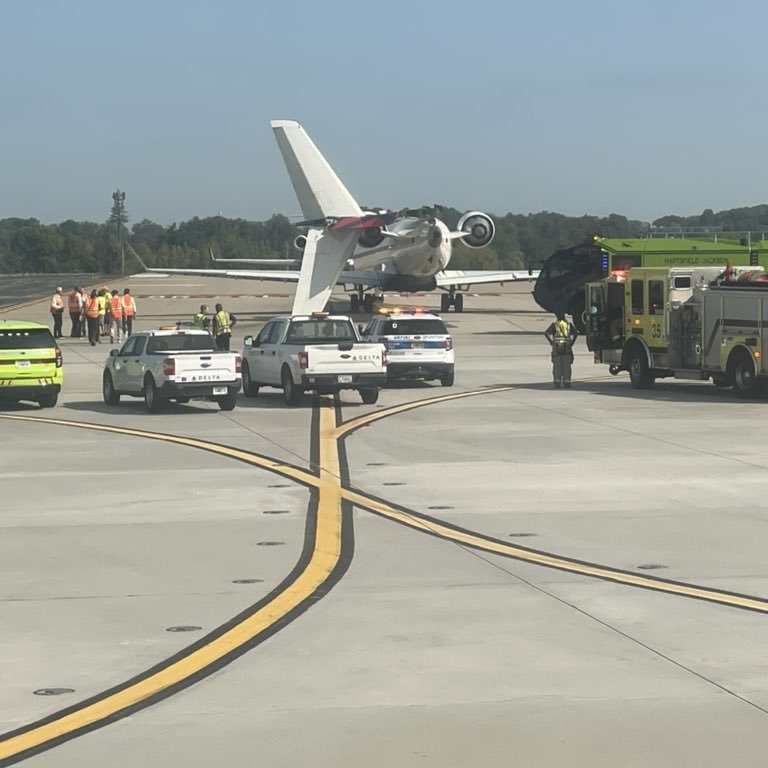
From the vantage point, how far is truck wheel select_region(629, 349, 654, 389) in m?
34.5

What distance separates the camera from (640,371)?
34.6 meters

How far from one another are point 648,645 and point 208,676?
3106mm

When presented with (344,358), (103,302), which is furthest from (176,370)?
(103,302)

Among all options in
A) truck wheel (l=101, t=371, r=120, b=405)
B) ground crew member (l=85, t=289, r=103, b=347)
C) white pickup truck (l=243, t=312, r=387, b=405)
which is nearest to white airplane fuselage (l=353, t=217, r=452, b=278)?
ground crew member (l=85, t=289, r=103, b=347)

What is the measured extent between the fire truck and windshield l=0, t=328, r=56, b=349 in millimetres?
12962

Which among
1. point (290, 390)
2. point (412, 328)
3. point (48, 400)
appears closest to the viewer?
point (290, 390)

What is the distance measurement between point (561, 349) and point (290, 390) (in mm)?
6985

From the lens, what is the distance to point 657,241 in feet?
173

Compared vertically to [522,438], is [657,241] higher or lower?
higher

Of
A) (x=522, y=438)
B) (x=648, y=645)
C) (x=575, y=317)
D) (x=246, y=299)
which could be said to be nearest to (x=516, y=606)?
(x=648, y=645)

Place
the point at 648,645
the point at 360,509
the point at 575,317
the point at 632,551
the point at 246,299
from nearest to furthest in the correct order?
the point at 648,645 < the point at 632,551 < the point at 360,509 < the point at 575,317 < the point at 246,299

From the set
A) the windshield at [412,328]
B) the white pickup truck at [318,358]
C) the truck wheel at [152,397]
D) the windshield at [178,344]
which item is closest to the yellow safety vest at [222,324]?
the windshield at [412,328]

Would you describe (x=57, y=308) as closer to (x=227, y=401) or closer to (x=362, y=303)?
(x=362, y=303)

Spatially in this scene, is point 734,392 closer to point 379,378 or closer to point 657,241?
point 379,378
